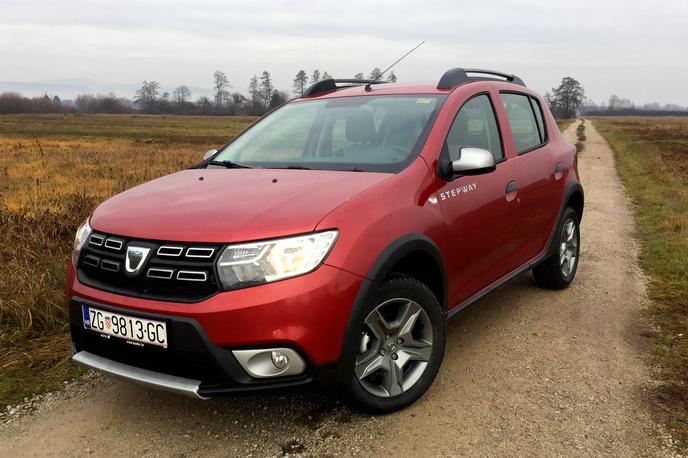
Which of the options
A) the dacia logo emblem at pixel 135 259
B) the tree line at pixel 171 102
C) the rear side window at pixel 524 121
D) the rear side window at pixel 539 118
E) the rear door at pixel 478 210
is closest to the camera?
the dacia logo emblem at pixel 135 259

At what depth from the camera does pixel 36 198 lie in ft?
27.4

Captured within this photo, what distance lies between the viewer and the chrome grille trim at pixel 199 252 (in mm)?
2363

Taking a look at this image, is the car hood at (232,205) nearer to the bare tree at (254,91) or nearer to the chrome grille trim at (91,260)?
the chrome grille trim at (91,260)

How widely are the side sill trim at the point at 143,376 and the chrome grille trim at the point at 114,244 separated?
1.78ft

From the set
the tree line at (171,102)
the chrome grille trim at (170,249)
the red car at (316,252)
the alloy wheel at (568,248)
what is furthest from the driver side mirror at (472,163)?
the tree line at (171,102)

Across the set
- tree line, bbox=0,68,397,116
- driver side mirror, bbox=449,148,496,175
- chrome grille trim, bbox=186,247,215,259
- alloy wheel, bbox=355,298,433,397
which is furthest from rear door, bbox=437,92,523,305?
tree line, bbox=0,68,397,116

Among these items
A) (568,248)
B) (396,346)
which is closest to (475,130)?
(396,346)

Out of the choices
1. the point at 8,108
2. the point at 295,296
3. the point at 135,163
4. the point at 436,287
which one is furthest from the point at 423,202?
the point at 8,108

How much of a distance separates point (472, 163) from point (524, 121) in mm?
1657

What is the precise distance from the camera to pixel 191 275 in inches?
93.5

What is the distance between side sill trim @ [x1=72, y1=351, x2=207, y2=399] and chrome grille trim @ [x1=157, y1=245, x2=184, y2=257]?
0.55 m

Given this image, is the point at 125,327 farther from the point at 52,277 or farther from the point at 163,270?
the point at 52,277

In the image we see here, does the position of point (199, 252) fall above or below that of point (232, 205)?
below

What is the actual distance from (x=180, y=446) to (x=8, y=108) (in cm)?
11747
